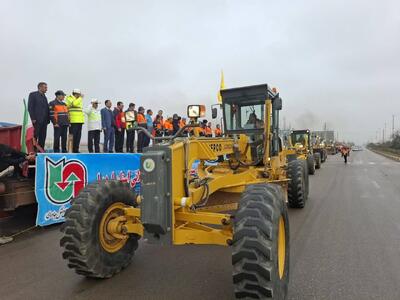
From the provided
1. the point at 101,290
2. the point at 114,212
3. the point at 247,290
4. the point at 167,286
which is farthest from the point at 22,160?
the point at 247,290

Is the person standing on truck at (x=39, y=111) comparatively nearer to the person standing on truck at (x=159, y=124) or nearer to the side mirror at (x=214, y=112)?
the side mirror at (x=214, y=112)

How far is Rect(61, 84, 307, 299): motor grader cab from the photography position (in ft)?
12.0

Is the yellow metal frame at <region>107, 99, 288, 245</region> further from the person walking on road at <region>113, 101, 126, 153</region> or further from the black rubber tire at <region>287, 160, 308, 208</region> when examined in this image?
the person walking on road at <region>113, 101, 126, 153</region>

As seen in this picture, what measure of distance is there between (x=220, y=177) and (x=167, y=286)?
1.88 meters

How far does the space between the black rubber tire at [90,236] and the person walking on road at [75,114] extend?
19.1 ft

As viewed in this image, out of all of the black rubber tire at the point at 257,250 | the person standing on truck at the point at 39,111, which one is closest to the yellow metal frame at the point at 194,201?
the black rubber tire at the point at 257,250

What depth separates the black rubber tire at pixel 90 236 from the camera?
14.9 ft

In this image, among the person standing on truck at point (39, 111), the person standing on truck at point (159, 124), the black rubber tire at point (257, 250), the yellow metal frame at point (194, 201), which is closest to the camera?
the black rubber tire at point (257, 250)

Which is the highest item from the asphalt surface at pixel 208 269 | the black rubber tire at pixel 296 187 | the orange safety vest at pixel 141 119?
the orange safety vest at pixel 141 119

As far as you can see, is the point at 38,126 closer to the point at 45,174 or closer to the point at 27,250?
the point at 45,174

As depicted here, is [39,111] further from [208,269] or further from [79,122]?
[208,269]

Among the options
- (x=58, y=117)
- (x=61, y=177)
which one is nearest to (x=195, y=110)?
(x=61, y=177)

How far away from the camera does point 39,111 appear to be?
8.95 m

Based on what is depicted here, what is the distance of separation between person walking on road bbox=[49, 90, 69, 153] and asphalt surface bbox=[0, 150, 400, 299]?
2817 millimetres
